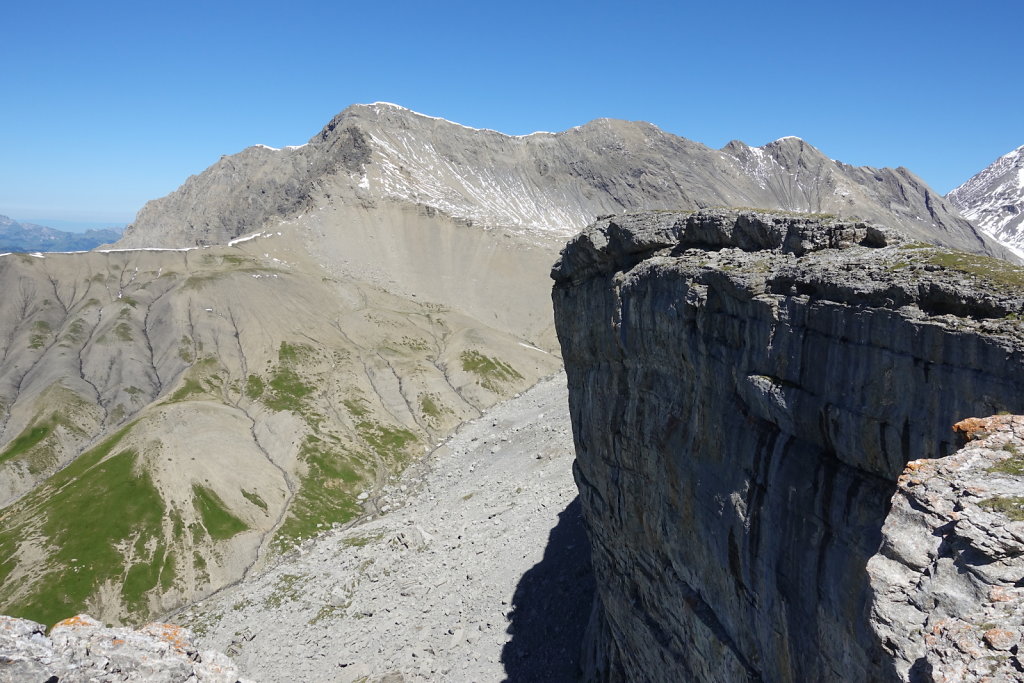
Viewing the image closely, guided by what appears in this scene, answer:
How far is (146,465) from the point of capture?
10562cm

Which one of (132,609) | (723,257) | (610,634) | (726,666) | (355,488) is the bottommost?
(132,609)

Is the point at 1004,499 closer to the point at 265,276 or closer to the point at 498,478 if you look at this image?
the point at 498,478

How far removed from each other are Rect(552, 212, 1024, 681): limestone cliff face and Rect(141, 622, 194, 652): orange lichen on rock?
19078 mm

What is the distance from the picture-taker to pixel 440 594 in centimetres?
6034

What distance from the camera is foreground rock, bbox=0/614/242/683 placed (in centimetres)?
1628

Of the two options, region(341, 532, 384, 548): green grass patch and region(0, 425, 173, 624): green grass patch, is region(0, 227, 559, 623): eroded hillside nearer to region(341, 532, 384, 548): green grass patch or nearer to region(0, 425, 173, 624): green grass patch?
region(0, 425, 173, 624): green grass patch

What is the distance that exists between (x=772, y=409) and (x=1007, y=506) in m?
9.51

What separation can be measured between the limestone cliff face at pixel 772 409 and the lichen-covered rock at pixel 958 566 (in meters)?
0.64

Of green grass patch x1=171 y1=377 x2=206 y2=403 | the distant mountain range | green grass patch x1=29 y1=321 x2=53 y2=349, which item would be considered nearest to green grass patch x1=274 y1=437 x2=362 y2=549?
the distant mountain range

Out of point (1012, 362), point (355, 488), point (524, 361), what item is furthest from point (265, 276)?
point (1012, 362)

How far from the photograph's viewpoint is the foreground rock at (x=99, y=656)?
1628cm

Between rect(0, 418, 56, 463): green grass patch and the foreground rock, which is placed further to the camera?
rect(0, 418, 56, 463): green grass patch

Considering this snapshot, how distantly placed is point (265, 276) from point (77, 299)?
189 ft

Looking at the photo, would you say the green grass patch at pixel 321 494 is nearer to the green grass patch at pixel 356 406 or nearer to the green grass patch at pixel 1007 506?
the green grass patch at pixel 356 406
